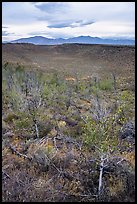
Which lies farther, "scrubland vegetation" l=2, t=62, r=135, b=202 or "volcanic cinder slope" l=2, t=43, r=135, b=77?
"volcanic cinder slope" l=2, t=43, r=135, b=77

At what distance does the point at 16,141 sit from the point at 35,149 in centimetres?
190

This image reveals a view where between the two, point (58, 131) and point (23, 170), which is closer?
point (23, 170)

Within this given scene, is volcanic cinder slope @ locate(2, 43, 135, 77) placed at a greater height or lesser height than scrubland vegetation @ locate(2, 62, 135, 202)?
greater

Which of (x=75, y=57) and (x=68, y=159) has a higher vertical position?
(x=75, y=57)

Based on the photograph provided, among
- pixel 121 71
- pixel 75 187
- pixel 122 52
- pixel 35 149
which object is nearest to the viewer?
pixel 75 187

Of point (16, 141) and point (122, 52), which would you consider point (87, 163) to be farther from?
point (122, 52)

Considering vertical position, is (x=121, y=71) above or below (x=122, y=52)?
below

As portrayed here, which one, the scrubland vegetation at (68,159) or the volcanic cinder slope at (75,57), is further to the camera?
the volcanic cinder slope at (75,57)

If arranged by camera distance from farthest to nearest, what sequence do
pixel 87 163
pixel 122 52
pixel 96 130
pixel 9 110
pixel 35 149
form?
pixel 122 52, pixel 9 110, pixel 35 149, pixel 87 163, pixel 96 130

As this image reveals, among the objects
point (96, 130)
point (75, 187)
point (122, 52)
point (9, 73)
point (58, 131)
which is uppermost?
point (122, 52)

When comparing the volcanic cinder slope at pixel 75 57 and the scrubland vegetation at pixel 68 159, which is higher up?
the volcanic cinder slope at pixel 75 57

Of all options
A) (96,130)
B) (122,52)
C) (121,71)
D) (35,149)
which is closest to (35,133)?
(35,149)

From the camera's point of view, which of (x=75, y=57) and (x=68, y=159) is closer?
(x=68, y=159)

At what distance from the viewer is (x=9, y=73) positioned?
84.0 feet
